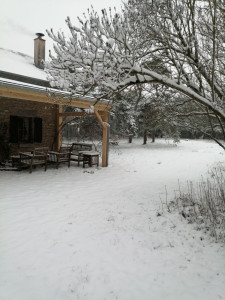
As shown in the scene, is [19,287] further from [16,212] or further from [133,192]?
[133,192]

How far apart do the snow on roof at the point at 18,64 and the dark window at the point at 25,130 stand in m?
2.19

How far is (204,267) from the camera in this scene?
10.8 ft

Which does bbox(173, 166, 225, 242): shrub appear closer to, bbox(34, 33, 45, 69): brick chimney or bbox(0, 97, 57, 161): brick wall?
bbox(0, 97, 57, 161): brick wall

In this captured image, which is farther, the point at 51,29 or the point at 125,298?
the point at 51,29

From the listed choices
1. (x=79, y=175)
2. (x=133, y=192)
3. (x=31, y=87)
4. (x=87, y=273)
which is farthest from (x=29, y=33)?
(x=87, y=273)

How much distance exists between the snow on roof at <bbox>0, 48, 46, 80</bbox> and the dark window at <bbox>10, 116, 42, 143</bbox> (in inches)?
86.2

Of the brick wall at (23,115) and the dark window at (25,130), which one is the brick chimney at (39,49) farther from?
the dark window at (25,130)

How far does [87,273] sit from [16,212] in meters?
2.43

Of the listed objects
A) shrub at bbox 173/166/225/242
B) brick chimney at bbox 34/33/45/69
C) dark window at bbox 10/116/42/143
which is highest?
brick chimney at bbox 34/33/45/69

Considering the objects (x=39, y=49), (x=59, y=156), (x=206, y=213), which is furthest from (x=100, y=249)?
(x=39, y=49)

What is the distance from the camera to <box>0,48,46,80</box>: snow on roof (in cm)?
1064

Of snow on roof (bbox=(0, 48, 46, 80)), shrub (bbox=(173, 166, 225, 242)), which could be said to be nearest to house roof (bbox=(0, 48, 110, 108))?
snow on roof (bbox=(0, 48, 46, 80))

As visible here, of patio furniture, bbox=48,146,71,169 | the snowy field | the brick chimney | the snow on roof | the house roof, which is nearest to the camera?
the snowy field

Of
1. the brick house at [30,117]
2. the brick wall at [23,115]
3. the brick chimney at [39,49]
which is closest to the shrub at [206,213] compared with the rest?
the brick house at [30,117]
